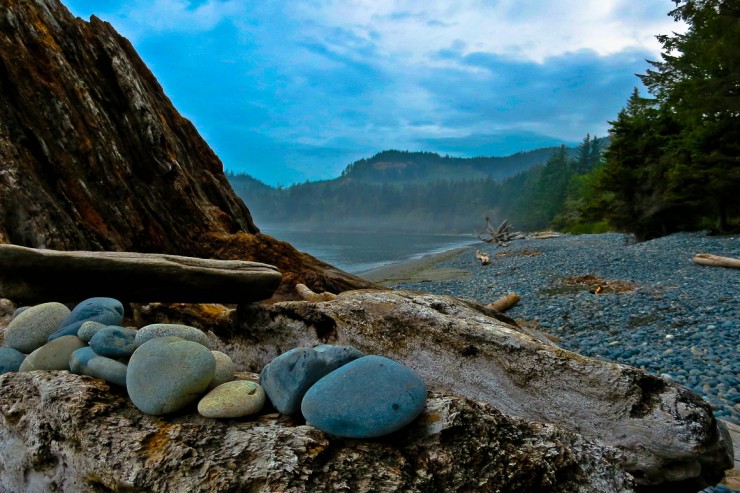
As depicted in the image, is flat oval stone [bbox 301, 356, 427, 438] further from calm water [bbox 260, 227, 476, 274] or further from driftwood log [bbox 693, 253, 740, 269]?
calm water [bbox 260, 227, 476, 274]

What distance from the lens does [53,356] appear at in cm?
289

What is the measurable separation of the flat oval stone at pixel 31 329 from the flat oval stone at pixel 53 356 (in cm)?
44

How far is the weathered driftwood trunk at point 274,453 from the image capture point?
5.94ft

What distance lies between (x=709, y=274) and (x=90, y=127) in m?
15.1

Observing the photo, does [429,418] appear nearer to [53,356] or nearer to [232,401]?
[232,401]

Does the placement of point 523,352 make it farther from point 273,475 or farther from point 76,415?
point 76,415

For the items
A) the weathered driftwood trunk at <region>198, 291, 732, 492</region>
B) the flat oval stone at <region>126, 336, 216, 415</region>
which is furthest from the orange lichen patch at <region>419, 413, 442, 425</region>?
the flat oval stone at <region>126, 336, 216, 415</region>

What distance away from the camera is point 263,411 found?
2.34m

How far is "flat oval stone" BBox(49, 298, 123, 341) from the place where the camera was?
10.3ft

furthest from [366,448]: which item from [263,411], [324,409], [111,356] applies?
[111,356]

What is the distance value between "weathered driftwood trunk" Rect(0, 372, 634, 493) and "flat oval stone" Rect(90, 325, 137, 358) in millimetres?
246

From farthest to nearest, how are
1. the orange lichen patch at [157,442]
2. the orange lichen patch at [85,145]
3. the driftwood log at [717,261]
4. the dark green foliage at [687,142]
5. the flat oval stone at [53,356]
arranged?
1. the dark green foliage at [687,142]
2. the driftwood log at [717,261]
3. the orange lichen patch at [85,145]
4. the flat oval stone at [53,356]
5. the orange lichen patch at [157,442]

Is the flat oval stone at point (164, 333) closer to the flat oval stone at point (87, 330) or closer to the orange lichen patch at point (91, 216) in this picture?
the flat oval stone at point (87, 330)

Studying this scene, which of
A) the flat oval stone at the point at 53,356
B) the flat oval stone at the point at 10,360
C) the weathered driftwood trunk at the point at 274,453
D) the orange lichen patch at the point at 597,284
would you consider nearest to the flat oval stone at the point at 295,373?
the weathered driftwood trunk at the point at 274,453
